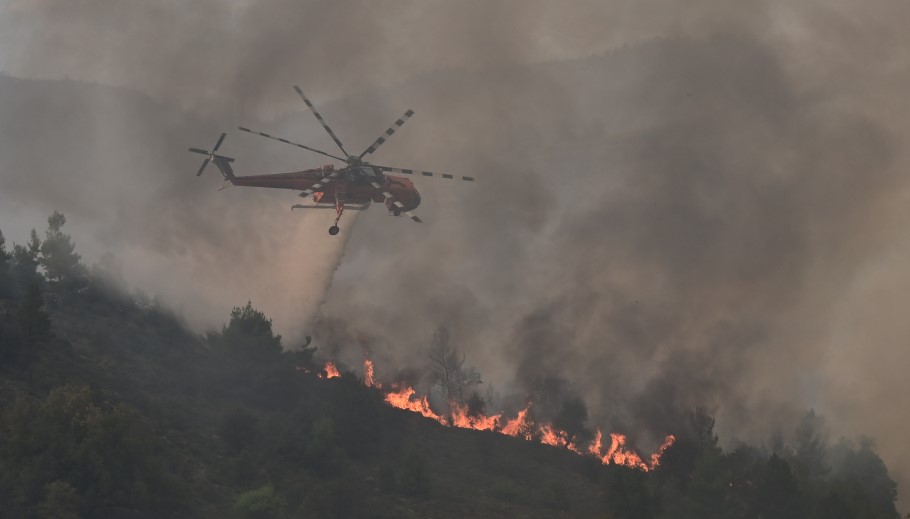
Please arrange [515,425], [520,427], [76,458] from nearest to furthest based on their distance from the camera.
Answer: [76,458]
[520,427]
[515,425]

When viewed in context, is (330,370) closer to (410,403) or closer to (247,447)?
(410,403)

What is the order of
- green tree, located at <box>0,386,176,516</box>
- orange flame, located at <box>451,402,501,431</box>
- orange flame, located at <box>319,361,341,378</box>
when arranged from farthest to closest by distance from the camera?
orange flame, located at <box>319,361,341,378</box> < orange flame, located at <box>451,402,501,431</box> < green tree, located at <box>0,386,176,516</box>

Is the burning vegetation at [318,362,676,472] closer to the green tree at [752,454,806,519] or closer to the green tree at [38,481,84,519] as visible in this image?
the green tree at [752,454,806,519]

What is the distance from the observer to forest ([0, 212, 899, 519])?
52.3 meters

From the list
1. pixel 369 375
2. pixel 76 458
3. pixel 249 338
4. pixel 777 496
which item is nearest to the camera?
pixel 76 458

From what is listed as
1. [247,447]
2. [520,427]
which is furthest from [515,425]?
[247,447]

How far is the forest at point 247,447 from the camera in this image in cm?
5234

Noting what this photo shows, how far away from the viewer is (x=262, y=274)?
393ft

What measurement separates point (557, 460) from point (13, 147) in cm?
8907

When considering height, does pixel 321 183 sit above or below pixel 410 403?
above

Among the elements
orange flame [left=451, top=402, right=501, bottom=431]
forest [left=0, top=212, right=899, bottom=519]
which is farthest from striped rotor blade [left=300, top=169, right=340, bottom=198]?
orange flame [left=451, top=402, right=501, bottom=431]

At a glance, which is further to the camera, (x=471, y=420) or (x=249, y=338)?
(x=471, y=420)

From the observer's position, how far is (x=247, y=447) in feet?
233

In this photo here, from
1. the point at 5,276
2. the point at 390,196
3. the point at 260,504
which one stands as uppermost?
the point at 390,196
